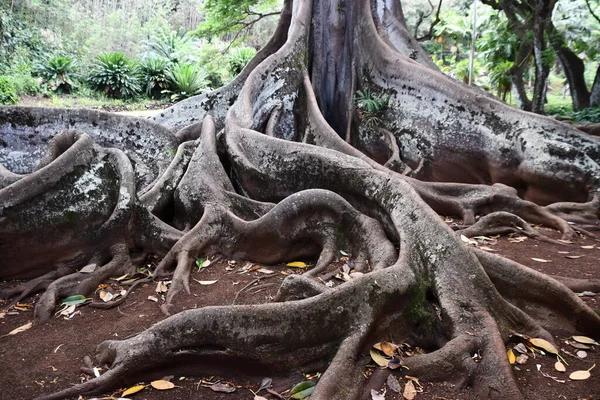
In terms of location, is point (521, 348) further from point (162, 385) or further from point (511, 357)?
point (162, 385)

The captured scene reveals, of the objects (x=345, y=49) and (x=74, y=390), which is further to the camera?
(x=345, y=49)

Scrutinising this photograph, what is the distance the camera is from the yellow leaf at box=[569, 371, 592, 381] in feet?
7.35

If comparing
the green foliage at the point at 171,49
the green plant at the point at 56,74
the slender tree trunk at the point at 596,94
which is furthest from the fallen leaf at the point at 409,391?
the green foliage at the point at 171,49

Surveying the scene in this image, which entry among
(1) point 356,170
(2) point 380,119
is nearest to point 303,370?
(1) point 356,170

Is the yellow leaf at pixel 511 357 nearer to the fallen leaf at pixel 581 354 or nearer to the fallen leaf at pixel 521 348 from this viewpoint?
the fallen leaf at pixel 521 348

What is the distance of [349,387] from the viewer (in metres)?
2.17

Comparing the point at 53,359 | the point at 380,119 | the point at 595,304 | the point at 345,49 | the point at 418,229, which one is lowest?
the point at 53,359

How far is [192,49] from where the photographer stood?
25766mm

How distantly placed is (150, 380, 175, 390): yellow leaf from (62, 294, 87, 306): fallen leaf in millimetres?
1204

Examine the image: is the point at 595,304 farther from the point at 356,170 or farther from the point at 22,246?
the point at 22,246

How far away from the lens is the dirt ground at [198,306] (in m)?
2.25

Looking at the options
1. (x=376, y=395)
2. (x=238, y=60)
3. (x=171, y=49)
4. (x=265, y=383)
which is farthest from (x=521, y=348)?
(x=171, y=49)

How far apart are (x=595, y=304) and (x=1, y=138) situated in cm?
566

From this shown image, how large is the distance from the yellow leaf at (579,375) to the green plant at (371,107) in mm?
4125
